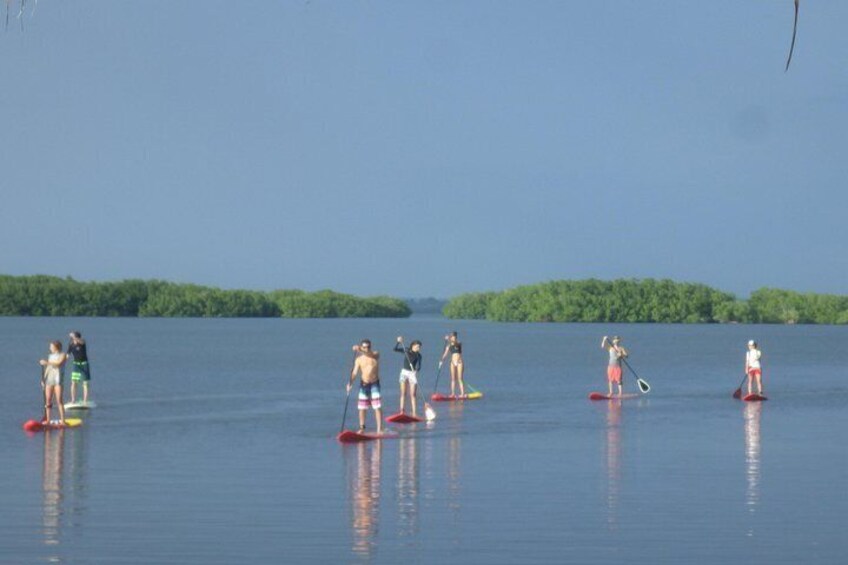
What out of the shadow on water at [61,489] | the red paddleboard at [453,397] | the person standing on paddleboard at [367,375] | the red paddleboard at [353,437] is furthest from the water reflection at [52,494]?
the red paddleboard at [453,397]

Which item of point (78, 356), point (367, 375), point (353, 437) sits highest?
point (78, 356)

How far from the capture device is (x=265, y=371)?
59.2m

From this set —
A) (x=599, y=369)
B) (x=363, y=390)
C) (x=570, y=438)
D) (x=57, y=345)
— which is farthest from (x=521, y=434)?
(x=599, y=369)

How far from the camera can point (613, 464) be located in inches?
880

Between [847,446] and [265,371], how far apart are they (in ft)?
119

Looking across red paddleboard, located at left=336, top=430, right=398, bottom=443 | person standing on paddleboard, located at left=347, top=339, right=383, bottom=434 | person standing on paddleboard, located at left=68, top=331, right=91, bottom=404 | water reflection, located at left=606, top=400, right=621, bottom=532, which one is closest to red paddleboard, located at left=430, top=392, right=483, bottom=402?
water reflection, located at left=606, top=400, right=621, bottom=532

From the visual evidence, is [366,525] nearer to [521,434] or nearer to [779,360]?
[521,434]

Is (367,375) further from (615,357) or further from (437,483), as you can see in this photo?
(615,357)

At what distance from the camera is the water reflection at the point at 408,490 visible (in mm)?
15730

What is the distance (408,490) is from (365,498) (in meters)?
0.92

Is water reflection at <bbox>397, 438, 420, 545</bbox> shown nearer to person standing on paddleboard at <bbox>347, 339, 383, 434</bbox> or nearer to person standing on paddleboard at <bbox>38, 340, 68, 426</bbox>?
person standing on paddleboard at <bbox>347, 339, 383, 434</bbox>

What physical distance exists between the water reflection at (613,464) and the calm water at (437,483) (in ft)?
0.24

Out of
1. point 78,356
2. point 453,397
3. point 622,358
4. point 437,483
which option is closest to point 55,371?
point 78,356

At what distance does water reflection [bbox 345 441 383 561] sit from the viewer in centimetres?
1492
